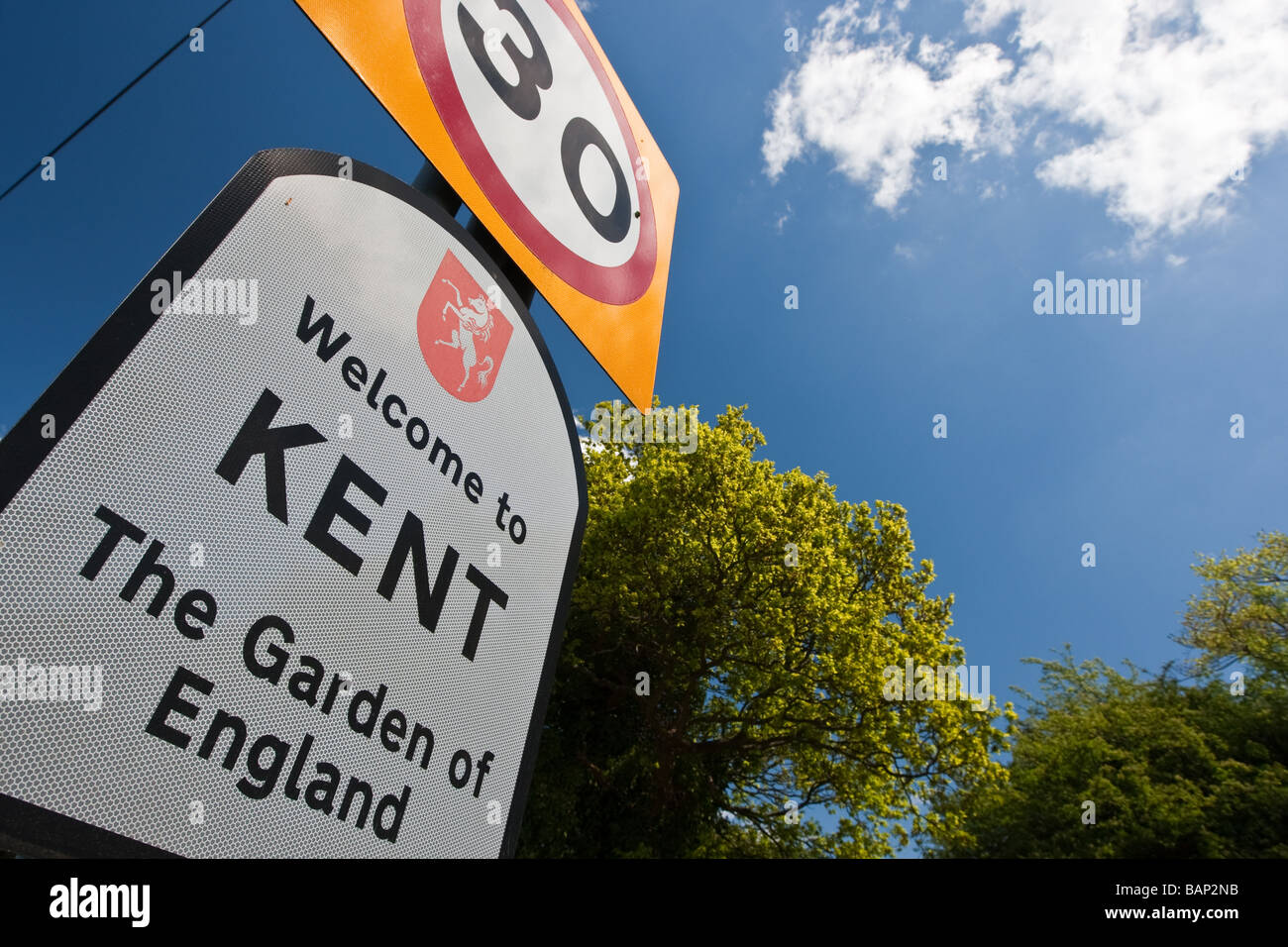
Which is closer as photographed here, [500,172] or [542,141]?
[500,172]

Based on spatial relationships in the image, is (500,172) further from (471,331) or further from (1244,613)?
(1244,613)

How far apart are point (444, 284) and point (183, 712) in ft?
2.40

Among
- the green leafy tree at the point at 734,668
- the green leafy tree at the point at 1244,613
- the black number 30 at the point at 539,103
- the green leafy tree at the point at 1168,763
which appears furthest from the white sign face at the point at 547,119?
the green leafy tree at the point at 1244,613

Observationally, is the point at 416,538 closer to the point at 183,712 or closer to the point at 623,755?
the point at 183,712

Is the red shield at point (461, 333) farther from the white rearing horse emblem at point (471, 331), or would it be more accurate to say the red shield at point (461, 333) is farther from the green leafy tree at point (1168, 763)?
the green leafy tree at point (1168, 763)

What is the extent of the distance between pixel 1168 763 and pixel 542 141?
61.4 feet

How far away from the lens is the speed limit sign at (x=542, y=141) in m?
1.16

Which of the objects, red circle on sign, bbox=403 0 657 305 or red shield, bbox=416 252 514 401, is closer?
red shield, bbox=416 252 514 401

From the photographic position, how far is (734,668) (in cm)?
1154

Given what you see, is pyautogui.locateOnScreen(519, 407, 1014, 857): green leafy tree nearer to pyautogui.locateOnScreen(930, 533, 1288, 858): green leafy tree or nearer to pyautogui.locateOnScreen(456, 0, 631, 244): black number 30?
pyautogui.locateOnScreen(930, 533, 1288, 858): green leafy tree

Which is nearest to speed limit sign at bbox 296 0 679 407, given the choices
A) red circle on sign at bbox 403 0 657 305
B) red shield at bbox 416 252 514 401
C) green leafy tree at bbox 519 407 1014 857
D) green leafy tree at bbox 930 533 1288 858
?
red circle on sign at bbox 403 0 657 305

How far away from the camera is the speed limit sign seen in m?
1.16

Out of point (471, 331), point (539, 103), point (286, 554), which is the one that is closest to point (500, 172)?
point (539, 103)
